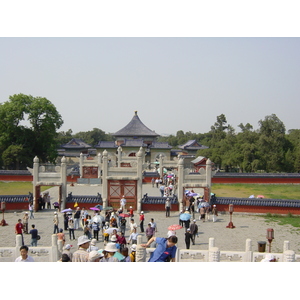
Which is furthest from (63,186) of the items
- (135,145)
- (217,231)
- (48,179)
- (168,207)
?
(135,145)

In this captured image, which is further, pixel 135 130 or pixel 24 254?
pixel 135 130

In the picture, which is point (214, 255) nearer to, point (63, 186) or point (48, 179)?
point (63, 186)

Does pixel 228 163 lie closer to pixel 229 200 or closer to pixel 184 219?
pixel 229 200

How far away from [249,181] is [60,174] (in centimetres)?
2412

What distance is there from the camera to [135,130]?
7050 centimetres

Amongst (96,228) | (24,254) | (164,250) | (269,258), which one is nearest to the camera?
(164,250)

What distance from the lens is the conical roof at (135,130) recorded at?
227ft

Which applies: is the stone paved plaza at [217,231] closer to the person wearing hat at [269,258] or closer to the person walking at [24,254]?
the person wearing hat at [269,258]

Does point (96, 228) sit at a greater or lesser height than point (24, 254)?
lesser

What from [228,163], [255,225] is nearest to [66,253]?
[255,225]

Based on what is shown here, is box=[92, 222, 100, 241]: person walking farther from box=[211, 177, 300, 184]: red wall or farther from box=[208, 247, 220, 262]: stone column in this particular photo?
box=[211, 177, 300, 184]: red wall

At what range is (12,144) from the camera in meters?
42.6

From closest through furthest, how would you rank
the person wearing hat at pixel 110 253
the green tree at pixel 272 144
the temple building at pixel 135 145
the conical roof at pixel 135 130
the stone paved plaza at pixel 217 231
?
the person wearing hat at pixel 110 253, the stone paved plaza at pixel 217 231, the green tree at pixel 272 144, the temple building at pixel 135 145, the conical roof at pixel 135 130

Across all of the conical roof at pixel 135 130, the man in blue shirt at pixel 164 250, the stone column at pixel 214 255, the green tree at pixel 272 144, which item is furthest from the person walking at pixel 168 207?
the conical roof at pixel 135 130
